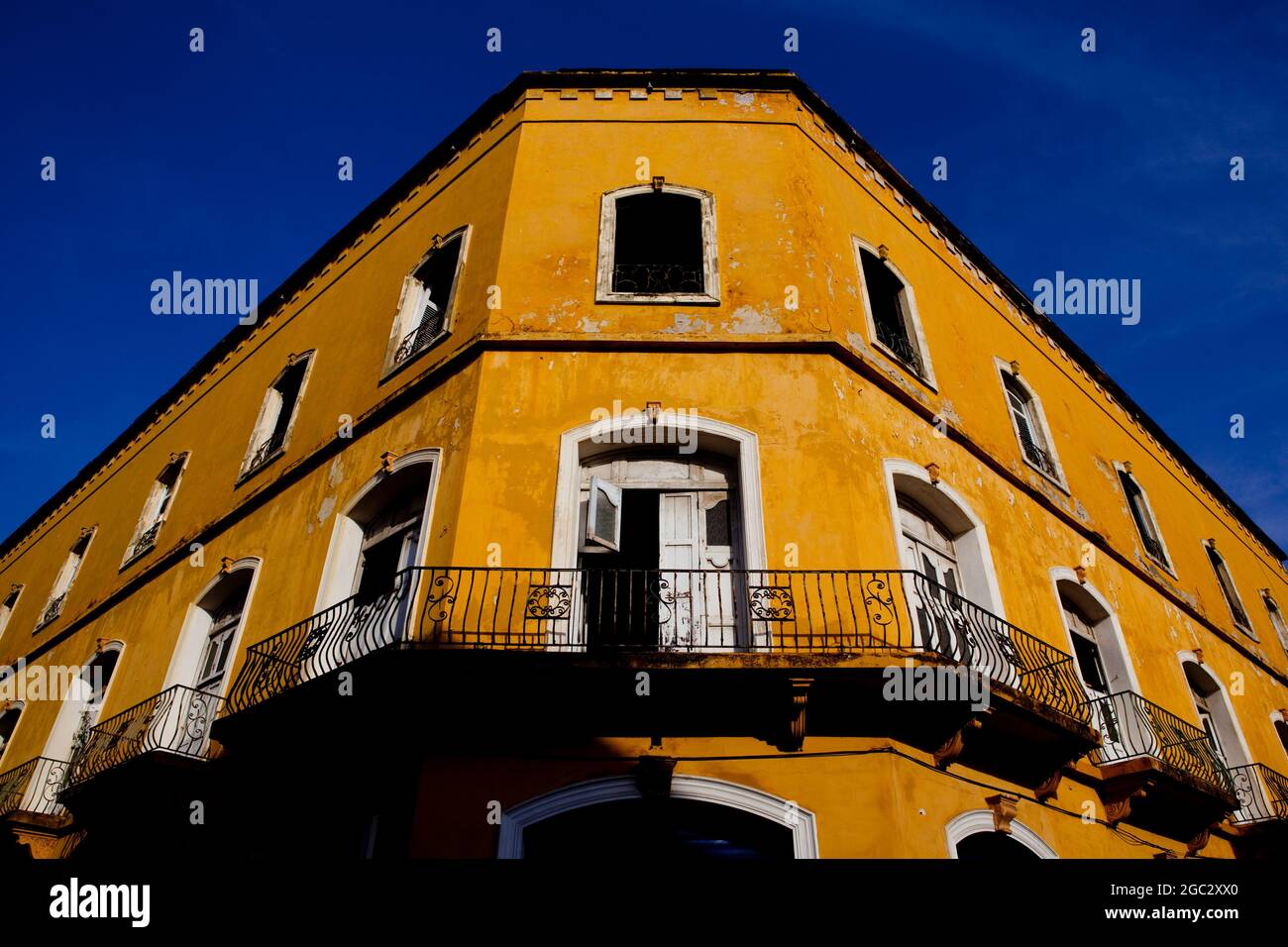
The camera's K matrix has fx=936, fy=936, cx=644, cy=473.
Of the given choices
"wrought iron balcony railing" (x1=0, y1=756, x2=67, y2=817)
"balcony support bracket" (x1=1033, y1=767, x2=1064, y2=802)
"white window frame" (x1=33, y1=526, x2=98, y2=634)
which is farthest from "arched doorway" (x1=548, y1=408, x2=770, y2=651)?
"white window frame" (x1=33, y1=526, x2=98, y2=634)

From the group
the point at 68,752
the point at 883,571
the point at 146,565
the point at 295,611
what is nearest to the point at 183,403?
the point at 146,565

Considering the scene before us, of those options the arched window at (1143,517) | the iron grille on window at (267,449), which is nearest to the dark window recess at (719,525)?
the iron grille on window at (267,449)

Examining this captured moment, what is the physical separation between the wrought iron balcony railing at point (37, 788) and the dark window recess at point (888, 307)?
A: 11752mm

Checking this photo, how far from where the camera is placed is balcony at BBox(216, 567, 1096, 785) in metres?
7.29

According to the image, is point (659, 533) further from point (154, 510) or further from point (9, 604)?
point (9, 604)

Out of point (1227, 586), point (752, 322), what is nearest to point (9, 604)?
point (752, 322)

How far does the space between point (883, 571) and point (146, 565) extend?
11.3 meters

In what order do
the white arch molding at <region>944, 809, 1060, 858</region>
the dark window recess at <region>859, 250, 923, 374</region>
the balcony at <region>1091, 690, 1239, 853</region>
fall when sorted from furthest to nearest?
the dark window recess at <region>859, 250, 923, 374</region>, the balcony at <region>1091, 690, 1239, 853</region>, the white arch molding at <region>944, 809, 1060, 858</region>

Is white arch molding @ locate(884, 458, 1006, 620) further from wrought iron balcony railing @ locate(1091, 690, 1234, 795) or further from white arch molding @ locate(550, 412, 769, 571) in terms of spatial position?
wrought iron balcony railing @ locate(1091, 690, 1234, 795)

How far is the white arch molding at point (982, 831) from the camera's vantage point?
7520 mm

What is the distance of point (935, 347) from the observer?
12305 mm

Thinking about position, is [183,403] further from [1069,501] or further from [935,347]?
[1069,501]

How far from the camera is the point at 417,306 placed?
500 inches

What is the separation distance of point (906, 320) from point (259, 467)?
8975 millimetres
